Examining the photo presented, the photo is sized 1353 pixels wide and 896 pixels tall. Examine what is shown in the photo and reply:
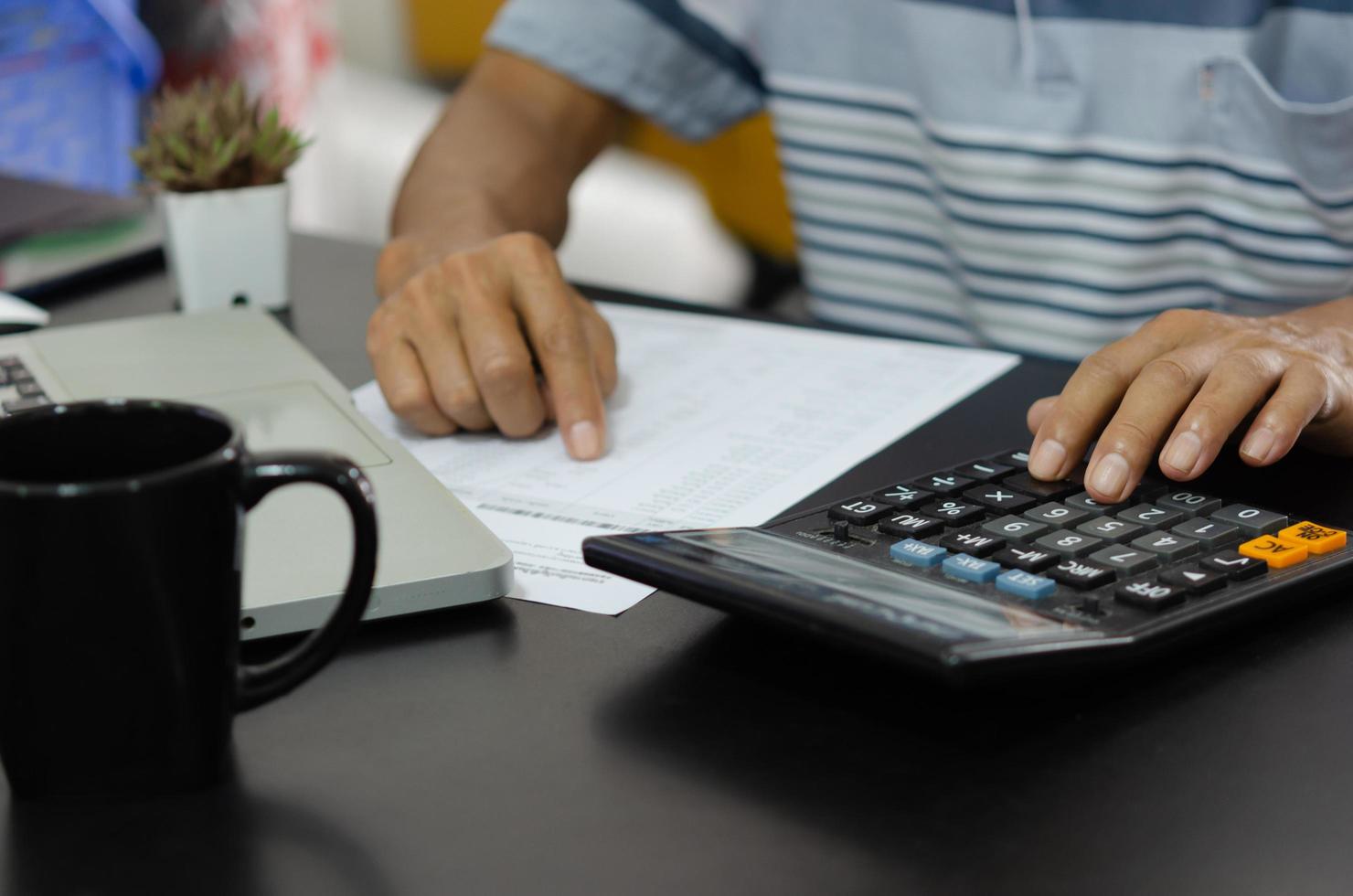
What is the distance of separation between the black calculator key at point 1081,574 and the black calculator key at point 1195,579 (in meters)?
0.02

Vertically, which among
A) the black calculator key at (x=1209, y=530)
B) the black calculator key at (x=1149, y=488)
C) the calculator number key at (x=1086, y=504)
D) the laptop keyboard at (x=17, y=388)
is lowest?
the laptop keyboard at (x=17, y=388)

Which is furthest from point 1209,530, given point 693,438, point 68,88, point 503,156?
point 68,88

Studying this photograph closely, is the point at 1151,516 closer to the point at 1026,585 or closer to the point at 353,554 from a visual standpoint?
the point at 1026,585

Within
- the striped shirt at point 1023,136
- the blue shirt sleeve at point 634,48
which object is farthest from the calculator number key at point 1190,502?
the blue shirt sleeve at point 634,48

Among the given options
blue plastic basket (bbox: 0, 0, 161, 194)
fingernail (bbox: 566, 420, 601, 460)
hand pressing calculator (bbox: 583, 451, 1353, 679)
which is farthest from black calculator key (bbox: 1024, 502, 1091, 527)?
blue plastic basket (bbox: 0, 0, 161, 194)

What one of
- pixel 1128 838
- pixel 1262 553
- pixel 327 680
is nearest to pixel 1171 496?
pixel 1262 553

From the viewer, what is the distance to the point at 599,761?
0.40 metres

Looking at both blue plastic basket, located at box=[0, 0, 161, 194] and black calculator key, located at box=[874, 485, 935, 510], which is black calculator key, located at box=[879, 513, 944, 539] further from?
blue plastic basket, located at box=[0, 0, 161, 194]

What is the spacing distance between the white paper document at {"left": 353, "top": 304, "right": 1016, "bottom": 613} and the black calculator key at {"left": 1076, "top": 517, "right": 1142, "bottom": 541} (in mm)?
133

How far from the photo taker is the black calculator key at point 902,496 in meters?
0.50

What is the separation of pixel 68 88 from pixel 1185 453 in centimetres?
159

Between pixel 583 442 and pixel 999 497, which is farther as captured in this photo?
pixel 583 442

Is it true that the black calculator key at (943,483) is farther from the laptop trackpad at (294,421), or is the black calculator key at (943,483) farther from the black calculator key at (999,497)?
the laptop trackpad at (294,421)

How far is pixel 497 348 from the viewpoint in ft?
2.18
